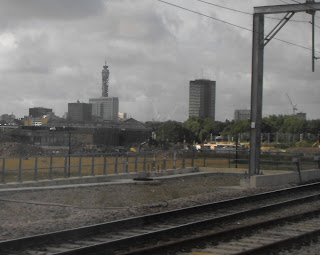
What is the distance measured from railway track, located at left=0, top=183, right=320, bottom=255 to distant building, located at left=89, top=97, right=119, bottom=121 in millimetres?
82471

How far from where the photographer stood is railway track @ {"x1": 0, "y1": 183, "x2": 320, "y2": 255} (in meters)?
8.68

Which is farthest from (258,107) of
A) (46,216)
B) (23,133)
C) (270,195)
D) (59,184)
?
(23,133)

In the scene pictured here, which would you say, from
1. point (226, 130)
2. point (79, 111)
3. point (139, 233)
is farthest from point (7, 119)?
point (139, 233)

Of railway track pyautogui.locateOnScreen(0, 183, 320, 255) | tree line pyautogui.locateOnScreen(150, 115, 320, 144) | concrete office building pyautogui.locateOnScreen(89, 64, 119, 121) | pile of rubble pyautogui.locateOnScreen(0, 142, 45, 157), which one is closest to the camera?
railway track pyautogui.locateOnScreen(0, 183, 320, 255)

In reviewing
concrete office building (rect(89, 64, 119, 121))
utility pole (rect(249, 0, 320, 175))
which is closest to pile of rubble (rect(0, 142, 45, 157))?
utility pole (rect(249, 0, 320, 175))

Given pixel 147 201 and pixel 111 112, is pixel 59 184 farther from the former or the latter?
pixel 111 112

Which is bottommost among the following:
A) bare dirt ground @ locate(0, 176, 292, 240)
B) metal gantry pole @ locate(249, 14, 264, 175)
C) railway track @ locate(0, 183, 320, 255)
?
bare dirt ground @ locate(0, 176, 292, 240)

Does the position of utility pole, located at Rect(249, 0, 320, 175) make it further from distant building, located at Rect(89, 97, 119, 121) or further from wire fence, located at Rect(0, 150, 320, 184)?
distant building, located at Rect(89, 97, 119, 121)

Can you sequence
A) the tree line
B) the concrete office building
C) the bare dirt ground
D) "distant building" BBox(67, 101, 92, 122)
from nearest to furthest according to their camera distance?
the bare dirt ground < "distant building" BBox(67, 101, 92, 122) < the tree line < the concrete office building

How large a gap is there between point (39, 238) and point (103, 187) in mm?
11763

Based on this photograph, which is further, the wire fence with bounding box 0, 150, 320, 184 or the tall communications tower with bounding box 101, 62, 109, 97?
the tall communications tower with bounding box 101, 62, 109, 97

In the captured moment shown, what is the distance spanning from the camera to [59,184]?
21.3 meters

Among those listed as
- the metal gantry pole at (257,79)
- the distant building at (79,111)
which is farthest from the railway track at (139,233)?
the distant building at (79,111)

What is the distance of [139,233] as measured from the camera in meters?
10.6
